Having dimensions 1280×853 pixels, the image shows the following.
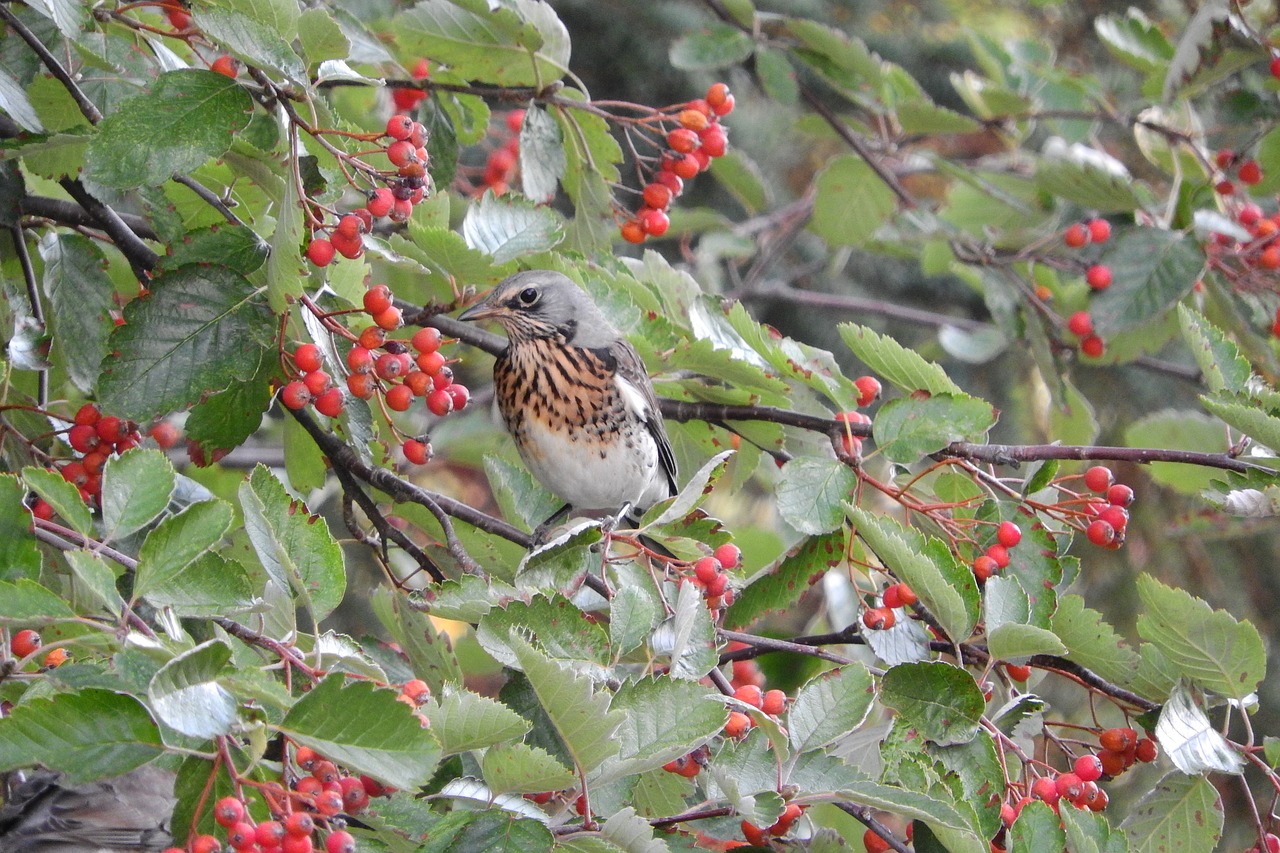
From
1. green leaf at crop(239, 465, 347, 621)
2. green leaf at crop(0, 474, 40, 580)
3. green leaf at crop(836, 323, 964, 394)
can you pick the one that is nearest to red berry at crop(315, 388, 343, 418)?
green leaf at crop(239, 465, 347, 621)

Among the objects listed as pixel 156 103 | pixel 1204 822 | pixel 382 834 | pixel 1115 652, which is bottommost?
pixel 1204 822

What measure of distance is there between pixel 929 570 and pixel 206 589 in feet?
3.04

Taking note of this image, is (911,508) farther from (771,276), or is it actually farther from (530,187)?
(771,276)

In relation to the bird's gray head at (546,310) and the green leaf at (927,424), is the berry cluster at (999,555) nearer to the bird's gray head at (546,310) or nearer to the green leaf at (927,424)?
the green leaf at (927,424)

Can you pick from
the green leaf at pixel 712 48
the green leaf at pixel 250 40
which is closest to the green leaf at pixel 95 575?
the green leaf at pixel 250 40

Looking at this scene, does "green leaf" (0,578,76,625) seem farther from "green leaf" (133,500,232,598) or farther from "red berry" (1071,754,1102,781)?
"red berry" (1071,754,1102,781)

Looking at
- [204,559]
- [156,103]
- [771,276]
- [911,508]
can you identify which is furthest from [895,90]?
[204,559]

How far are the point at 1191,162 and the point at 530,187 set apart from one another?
6.75 feet

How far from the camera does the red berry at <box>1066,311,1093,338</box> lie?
3.38 meters

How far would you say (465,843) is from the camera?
1.39 m

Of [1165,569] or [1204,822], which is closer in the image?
[1204,822]

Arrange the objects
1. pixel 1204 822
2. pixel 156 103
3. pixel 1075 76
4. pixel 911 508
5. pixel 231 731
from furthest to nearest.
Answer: pixel 1075 76
pixel 911 508
pixel 1204 822
pixel 156 103
pixel 231 731

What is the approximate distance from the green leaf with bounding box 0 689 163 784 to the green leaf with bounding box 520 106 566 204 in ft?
4.29

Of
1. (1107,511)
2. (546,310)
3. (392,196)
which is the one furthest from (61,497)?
(546,310)
